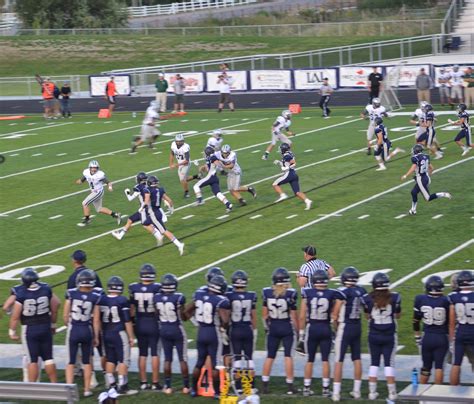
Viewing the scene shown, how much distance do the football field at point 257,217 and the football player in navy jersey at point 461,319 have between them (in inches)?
70.7

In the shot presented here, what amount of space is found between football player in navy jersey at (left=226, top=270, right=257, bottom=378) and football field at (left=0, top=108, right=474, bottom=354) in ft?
8.22

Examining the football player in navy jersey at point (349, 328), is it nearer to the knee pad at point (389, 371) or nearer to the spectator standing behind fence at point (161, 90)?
the knee pad at point (389, 371)

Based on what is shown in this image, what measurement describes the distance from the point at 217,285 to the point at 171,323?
0.80 metres

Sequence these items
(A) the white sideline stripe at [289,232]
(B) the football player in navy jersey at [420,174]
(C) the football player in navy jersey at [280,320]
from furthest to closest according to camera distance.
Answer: (B) the football player in navy jersey at [420,174] → (A) the white sideline stripe at [289,232] → (C) the football player in navy jersey at [280,320]

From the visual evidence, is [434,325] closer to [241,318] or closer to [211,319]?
[241,318]

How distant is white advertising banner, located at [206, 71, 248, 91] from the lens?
155 feet

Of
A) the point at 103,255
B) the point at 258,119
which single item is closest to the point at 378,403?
the point at 103,255

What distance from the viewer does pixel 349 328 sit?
13102 millimetres

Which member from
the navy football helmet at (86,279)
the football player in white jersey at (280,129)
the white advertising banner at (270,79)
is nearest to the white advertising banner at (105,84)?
the white advertising banner at (270,79)

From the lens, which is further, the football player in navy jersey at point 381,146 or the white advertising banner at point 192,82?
the white advertising banner at point 192,82

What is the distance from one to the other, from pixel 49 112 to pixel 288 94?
9808 mm

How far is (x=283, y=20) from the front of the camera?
75.9m

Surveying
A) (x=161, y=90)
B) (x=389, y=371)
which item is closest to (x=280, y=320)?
(x=389, y=371)

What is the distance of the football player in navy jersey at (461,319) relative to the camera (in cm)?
1270
